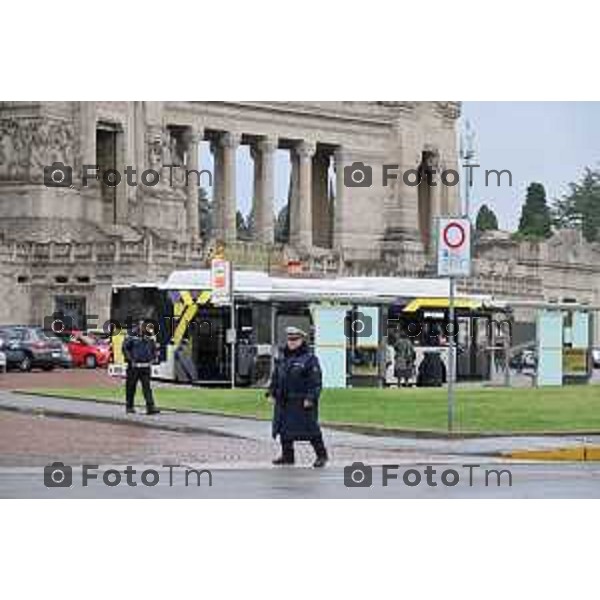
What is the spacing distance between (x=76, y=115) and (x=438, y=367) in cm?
2856

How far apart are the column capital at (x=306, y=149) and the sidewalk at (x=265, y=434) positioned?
174ft

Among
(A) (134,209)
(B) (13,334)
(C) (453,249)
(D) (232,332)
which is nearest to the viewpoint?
(C) (453,249)

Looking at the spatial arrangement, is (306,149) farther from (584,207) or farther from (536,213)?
(536,213)

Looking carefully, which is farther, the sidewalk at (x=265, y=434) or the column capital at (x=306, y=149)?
the column capital at (x=306, y=149)

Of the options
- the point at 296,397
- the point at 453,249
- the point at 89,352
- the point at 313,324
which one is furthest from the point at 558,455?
→ the point at 89,352

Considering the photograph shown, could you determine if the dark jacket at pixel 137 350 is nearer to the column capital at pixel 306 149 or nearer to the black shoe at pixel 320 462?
the black shoe at pixel 320 462

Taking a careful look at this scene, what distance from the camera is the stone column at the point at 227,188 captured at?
79938 millimetres

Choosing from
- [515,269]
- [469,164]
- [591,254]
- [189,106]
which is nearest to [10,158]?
[189,106]

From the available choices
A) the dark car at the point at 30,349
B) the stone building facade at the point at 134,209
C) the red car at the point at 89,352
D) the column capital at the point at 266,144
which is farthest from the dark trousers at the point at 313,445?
the column capital at the point at 266,144

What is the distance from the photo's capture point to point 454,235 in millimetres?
23469

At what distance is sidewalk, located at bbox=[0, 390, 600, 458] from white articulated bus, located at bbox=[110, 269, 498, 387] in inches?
72.7

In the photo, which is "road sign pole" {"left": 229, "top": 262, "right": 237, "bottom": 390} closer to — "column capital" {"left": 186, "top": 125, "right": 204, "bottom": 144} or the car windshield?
the car windshield

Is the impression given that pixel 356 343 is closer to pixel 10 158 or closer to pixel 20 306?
pixel 20 306

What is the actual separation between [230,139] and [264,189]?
12.4 feet
